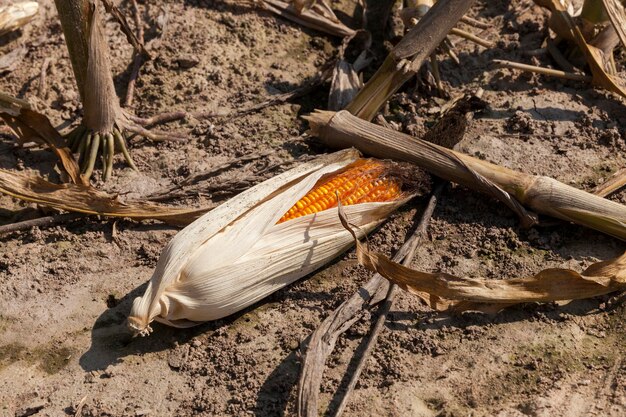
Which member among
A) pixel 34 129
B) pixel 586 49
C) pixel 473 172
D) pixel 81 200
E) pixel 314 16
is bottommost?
pixel 81 200

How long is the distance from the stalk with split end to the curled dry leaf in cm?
37

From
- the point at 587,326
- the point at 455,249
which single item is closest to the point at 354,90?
the point at 455,249

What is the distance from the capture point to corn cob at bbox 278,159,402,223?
13.2 feet

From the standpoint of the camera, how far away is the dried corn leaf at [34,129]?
4516 mm

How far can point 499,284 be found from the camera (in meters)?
3.77

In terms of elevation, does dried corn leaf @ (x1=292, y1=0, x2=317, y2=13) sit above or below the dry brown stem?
below

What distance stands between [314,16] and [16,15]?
1808 millimetres

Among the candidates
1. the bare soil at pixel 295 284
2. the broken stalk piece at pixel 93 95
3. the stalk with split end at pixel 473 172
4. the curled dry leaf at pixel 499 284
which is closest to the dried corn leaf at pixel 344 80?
the bare soil at pixel 295 284

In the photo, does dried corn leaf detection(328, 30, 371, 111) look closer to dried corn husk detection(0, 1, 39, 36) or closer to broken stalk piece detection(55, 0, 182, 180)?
broken stalk piece detection(55, 0, 182, 180)

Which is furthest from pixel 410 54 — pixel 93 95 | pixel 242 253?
pixel 93 95

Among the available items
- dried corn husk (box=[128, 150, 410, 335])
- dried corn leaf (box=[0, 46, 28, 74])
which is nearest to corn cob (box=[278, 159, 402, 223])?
dried corn husk (box=[128, 150, 410, 335])

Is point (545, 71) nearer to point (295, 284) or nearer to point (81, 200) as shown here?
point (295, 284)

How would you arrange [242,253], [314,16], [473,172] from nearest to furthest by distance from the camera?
[242,253]
[473,172]
[314,16]

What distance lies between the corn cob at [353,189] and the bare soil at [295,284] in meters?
0.19
